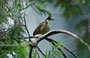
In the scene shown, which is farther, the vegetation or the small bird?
the small bird

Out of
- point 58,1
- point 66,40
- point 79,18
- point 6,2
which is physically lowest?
point 66,40

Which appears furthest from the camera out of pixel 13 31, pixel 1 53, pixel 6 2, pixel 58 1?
pixel 58 1

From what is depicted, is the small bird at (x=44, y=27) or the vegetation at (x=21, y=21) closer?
the vegetation at (x=21, y=21)

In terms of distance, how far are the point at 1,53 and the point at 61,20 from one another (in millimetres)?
1508

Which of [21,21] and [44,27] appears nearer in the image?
[21,21]

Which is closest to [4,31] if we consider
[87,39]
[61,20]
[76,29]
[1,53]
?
[1,53]

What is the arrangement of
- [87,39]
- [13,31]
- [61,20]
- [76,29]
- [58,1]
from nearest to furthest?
[13,31] → [87,39] → [58,1] → [76,29] → [61,20]

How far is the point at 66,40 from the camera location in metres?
2.77

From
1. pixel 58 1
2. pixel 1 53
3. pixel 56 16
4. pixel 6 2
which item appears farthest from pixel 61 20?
pixel 1 53

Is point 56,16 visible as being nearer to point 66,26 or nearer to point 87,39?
point 66,26

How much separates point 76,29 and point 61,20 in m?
0.40

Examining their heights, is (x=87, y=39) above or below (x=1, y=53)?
below

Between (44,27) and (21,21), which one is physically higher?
(21,21)

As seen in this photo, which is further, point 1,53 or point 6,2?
point 6,2
